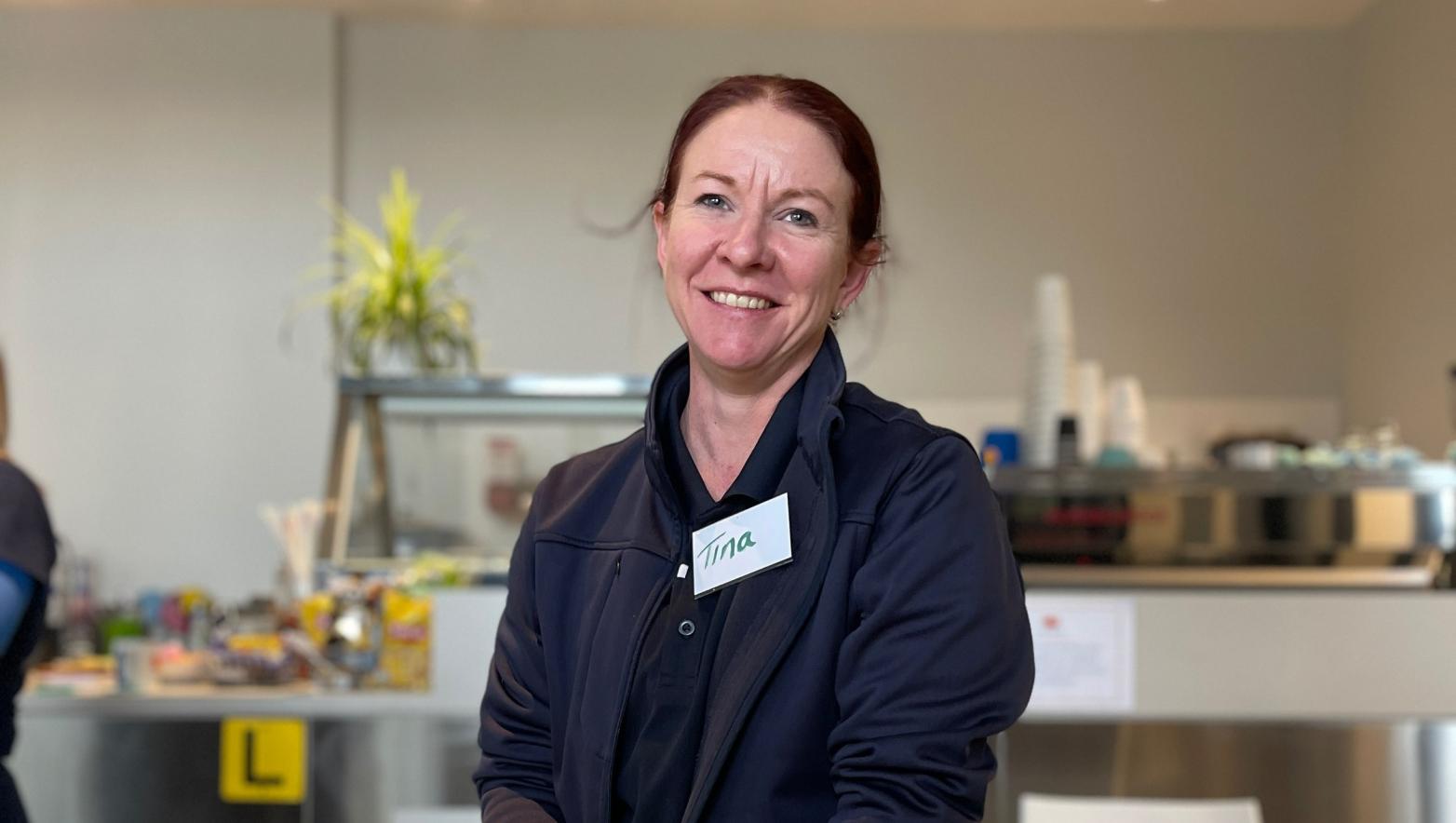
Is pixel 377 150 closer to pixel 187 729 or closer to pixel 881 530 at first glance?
pixel 187 729

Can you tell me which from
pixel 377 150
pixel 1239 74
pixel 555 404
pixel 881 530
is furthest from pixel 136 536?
pixel 881 530

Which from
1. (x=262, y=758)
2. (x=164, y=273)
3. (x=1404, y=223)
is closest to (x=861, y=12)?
(x=1404, y=223)

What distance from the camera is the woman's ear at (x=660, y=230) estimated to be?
121 cm

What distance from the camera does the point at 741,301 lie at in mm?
1105

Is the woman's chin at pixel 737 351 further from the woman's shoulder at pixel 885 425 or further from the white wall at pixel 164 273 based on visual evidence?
the white wall at pixel 164 273

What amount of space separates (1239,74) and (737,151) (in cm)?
490

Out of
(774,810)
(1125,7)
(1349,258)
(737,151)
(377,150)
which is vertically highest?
(1125,7)

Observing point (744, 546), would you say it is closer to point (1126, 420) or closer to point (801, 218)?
point (801, 218)

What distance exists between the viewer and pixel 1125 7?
5289 millimetres

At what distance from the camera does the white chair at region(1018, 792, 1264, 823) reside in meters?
2.30

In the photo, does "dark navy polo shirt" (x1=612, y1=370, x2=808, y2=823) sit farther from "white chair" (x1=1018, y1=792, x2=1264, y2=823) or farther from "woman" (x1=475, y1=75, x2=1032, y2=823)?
"white chair" (x1=1018, y1=792, x2=1264, y2=823)

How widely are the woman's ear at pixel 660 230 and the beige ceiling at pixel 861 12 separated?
14.1ft

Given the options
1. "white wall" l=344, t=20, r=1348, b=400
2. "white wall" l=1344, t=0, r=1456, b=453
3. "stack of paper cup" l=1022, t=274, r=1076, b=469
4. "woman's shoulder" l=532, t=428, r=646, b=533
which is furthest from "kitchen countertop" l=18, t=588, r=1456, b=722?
"white wall" l=344, t=20, r=1348, b=400

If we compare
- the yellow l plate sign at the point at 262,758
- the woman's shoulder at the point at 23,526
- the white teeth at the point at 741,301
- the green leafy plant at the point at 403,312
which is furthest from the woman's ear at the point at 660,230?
the green leafy plant at the point at 403,312
